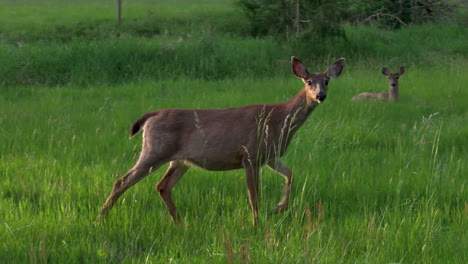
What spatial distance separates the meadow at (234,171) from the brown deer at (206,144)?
0.22m

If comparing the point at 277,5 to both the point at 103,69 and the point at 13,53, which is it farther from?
the point at 13,53

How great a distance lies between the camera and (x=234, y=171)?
22.3 feet

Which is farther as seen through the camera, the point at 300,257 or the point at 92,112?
the point at 92,112

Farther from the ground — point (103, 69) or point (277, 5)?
point (277, 5)

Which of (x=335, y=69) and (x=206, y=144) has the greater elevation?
(x=335, y=69)

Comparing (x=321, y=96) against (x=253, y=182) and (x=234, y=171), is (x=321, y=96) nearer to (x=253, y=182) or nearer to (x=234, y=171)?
(x=253, y=182)

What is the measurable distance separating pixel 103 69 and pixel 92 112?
4.13 m

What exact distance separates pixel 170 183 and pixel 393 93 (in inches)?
262

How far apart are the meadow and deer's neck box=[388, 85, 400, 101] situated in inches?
9.2

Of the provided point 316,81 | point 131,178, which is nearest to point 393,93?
point 316,81

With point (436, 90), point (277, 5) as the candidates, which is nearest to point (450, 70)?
point (436, 90)

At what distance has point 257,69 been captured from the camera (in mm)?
14695

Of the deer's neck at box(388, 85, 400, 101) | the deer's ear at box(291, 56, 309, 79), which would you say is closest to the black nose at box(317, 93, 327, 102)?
the deer's ear at box(291, 56, 309, 79)

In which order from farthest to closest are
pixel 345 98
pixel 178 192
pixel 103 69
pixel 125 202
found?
pixel 103 69 < pixel 345 98 < pixel 178 192 < pixel 125 202
